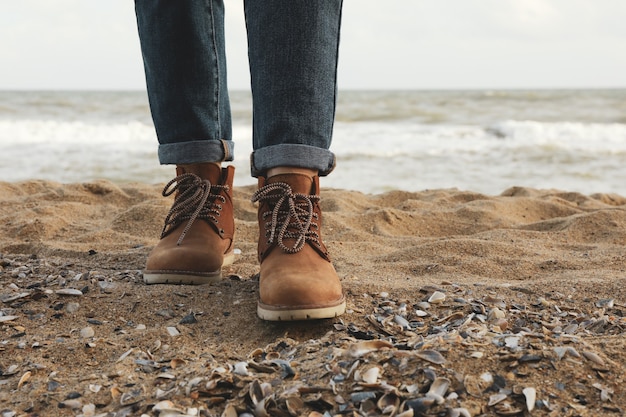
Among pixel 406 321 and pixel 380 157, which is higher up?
pixel 406 321

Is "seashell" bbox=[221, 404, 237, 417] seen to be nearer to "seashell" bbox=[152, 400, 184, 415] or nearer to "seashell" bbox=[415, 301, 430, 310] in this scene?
"seashell" bbox=[152, 400, 184, 415]

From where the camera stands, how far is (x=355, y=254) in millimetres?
2215

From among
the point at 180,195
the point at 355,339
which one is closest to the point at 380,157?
the point at 180,195

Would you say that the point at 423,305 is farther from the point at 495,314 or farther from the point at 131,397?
the point at 131,397

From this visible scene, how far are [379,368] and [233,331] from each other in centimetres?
47

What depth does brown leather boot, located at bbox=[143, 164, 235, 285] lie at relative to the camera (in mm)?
1674

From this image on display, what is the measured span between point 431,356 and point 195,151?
968 mm

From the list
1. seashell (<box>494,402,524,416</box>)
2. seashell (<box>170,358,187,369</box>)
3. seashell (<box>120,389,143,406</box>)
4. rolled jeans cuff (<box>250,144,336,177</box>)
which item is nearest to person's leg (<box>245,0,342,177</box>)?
rolled jeans cuff (<box>250,144,336,177</box>)

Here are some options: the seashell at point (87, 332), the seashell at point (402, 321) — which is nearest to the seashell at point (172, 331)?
the seashell at point (87, 332)

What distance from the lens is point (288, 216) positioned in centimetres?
149

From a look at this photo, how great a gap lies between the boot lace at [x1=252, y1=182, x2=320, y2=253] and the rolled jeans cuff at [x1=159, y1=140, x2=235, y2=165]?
11.5 inches

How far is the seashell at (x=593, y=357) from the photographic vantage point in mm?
1028

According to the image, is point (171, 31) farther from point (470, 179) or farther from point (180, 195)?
point (470, 179)

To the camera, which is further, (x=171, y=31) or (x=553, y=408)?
(x=171, y=31)
